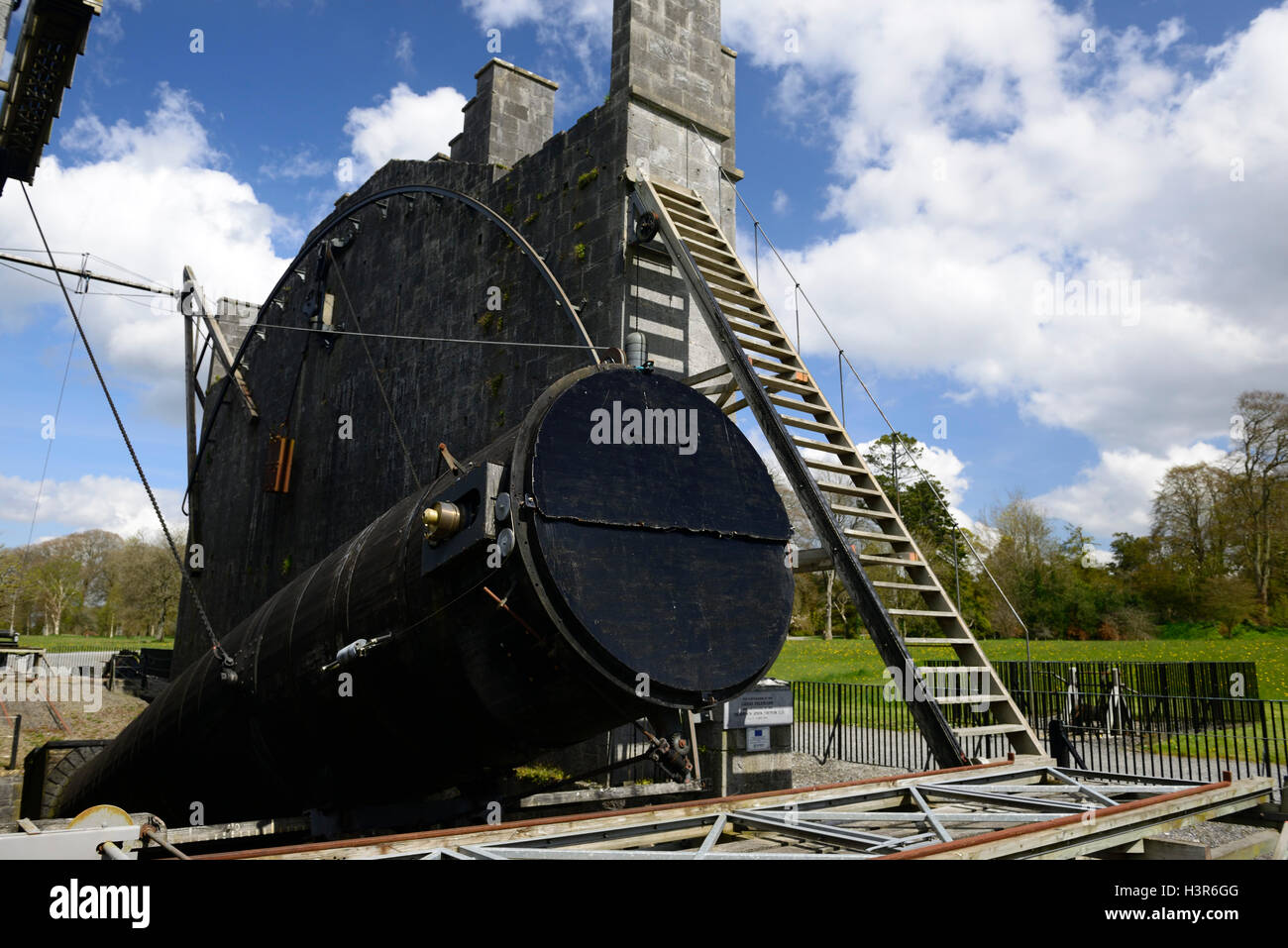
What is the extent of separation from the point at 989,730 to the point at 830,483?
261 centimetres

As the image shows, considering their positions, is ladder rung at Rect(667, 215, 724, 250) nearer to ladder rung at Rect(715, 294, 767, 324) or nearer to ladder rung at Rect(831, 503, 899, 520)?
ladder rung at Rect(715, 294, 767, 324)

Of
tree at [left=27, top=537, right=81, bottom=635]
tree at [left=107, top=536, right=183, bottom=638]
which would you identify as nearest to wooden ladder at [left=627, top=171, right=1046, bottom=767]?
tree at [left=107, top=536, right=183, bottom=638]

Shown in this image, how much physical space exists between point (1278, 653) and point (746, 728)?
79.4 feet

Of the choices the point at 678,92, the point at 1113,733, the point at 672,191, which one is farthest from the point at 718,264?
the point at 1113,733

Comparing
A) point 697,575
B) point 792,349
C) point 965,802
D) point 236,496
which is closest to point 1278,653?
point 792,349

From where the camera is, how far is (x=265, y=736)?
556cm

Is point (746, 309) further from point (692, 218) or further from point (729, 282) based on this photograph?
point (692, 218)

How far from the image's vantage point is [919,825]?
444 centimetres

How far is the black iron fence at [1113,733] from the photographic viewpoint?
13.9 metres

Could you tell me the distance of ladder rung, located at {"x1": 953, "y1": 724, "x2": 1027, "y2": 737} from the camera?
733cm

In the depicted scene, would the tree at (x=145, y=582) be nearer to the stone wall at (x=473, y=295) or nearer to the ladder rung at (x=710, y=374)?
the stone wall at (x=473, y=295)

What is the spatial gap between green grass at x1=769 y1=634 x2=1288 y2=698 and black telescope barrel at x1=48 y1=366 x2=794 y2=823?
1926 centimetres

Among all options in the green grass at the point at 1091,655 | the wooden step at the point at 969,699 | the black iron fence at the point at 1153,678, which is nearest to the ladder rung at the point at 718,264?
the wooden step at the point at 969,699

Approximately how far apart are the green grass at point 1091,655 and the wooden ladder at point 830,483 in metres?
15.2
